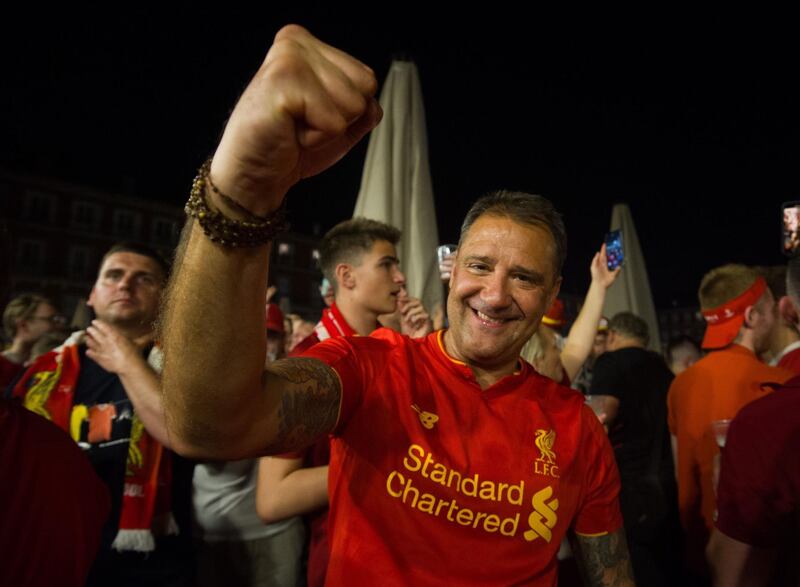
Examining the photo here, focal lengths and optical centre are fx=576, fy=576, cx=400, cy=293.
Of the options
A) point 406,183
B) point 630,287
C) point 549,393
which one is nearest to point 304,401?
point 549,393

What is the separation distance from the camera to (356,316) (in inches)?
136

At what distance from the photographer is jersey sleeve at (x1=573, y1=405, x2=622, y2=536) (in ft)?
6.24

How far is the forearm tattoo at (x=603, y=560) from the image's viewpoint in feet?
6.32

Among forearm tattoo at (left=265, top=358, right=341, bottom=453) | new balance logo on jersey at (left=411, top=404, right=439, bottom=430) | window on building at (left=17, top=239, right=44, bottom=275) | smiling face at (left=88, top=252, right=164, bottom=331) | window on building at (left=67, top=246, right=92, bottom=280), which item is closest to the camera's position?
forearm tattoo at (left=265, top=358, right=341, bottom=453)

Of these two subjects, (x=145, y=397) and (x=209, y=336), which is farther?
(x=145, y=397)

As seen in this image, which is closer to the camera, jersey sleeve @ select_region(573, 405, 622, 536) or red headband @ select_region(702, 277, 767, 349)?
jersey sleeve @ select_region(573, 405, 622, 536)

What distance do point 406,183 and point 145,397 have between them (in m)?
3.56

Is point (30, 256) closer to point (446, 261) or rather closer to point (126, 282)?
point (126, 282)

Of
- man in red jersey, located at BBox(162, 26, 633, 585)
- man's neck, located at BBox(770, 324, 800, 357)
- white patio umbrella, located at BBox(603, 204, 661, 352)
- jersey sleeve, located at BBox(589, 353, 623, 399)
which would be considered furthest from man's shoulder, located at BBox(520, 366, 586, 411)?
white patio umbrella, located at BBox(603, 204, 661, 352)

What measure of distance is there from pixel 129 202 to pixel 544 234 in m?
47.3

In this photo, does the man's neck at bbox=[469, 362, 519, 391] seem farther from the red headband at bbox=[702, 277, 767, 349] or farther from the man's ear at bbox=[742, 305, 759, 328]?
the man's ear at bbox=[742, 305, 759, 328]

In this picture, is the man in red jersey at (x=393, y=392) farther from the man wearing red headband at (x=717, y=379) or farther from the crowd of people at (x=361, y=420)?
the man wearing red headband at (x=717, y=379)

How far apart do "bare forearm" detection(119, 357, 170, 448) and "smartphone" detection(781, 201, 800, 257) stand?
2.74 metres

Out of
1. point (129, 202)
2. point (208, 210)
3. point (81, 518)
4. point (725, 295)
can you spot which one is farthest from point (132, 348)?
point (129, 202)
